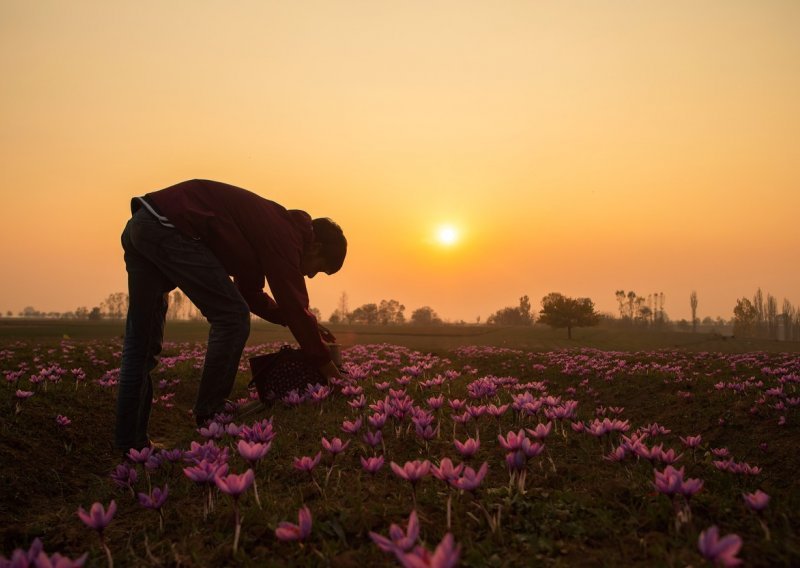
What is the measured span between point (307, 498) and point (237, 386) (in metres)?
5.58

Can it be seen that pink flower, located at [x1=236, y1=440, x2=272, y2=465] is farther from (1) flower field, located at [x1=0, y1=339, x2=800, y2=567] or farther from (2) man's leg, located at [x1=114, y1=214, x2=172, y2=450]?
(2) man's leg, located at [x1=114, y1=214, x2=172, y2=450]

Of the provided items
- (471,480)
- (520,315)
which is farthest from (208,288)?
(520,315)

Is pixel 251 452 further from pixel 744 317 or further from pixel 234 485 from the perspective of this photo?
pixel 744 317

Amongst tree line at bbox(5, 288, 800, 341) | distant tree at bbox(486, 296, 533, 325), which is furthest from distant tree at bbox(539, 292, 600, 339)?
distant tree at bbox(486, 296, 533, 325)

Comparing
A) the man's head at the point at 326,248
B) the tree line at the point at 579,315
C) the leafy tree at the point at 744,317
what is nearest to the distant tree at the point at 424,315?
the tree line at the point at 579,315

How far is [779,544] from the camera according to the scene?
182cm

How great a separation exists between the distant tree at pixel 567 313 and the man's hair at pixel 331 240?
5690cm

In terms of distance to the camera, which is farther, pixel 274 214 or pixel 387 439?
pixel 274 214

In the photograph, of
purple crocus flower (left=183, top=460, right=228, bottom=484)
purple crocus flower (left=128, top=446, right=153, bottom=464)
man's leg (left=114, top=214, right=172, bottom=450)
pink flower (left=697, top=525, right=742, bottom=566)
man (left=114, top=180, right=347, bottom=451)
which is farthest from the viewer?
man (left=114, top=180, right=347, bottom=451)

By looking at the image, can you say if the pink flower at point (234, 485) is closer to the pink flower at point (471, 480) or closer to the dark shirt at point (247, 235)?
the pink flower at point (471, 480)

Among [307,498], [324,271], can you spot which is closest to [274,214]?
[324,271]

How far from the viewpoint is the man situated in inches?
161

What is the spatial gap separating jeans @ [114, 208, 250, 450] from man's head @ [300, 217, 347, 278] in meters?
1.41

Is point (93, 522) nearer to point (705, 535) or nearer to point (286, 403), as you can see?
point (705, 535)
